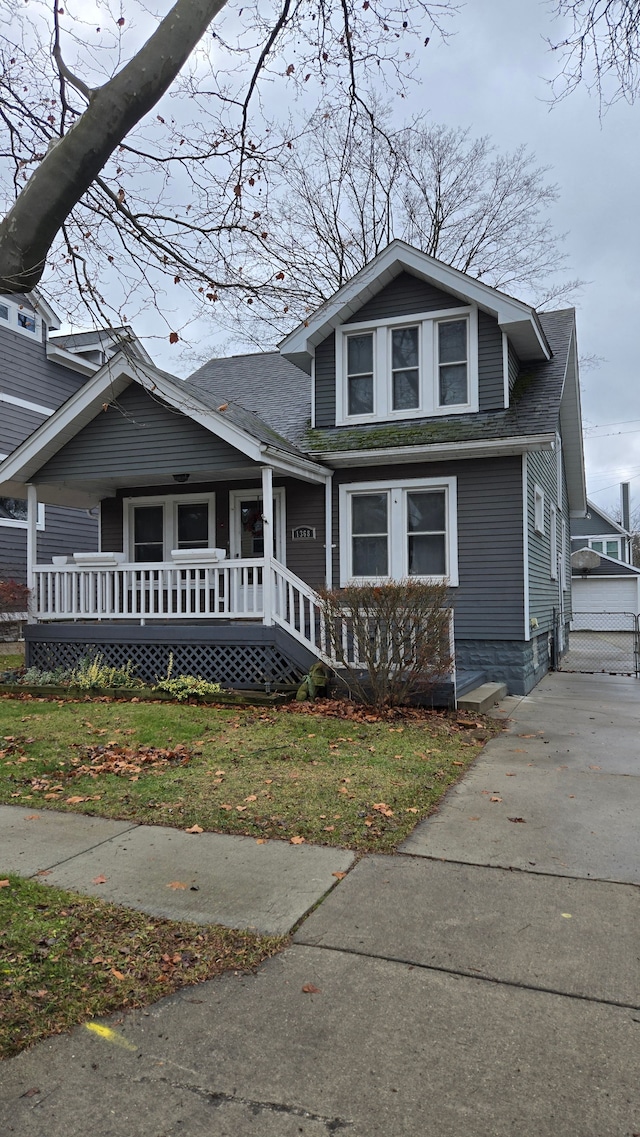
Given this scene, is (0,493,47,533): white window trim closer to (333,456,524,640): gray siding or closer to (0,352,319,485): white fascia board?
(0,352,319,485): white fascia board

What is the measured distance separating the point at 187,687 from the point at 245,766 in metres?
3.73

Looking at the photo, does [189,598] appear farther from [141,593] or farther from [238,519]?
[238,519]

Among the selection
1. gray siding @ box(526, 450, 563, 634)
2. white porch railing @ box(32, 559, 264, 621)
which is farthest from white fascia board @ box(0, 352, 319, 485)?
gray siding @ box(526, 450, 563, 634)

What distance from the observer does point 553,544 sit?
1550 cm

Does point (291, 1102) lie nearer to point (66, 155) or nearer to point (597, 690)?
point (66, 155)

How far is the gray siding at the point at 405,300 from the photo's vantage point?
477 inches

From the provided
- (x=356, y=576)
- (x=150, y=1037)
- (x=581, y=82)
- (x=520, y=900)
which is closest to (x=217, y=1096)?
(x=150, y=1037)

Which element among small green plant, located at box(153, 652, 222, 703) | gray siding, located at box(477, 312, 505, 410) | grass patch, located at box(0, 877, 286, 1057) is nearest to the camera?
grass patch, located at box(0, 877, 286, 1057)

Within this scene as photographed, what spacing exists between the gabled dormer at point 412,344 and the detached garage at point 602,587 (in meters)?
19.0

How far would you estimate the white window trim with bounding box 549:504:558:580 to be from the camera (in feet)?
49.5

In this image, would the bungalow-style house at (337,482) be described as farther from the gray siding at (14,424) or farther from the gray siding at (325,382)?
the gray siding at (14,424)

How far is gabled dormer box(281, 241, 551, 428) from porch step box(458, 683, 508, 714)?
4.39 metres

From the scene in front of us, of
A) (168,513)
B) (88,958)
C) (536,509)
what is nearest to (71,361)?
(168,513)

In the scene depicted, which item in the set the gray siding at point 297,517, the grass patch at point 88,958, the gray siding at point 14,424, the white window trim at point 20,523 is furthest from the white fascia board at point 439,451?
the gray siding at point 14,424
